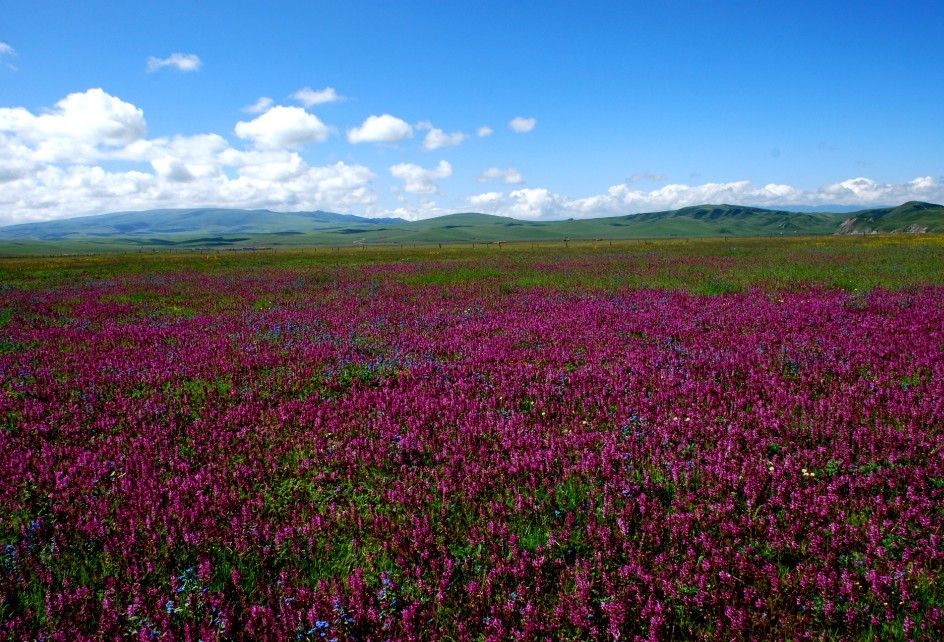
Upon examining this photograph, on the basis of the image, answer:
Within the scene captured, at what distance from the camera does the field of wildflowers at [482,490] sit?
3299mm

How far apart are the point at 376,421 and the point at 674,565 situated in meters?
4.02

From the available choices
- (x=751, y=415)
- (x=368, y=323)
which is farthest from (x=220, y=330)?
(x=751, y=415)

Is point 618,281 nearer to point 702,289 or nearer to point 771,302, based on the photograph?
point 702,289

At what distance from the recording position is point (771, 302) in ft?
50.7

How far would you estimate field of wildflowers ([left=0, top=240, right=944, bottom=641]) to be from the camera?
130 inches

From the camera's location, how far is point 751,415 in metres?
6.26

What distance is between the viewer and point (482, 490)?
4.83 meters

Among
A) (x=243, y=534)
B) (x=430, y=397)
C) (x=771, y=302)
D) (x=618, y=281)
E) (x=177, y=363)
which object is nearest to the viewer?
(x=243, y=534)

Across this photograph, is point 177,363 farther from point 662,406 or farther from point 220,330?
point 662,406

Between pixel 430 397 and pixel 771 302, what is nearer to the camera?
pixel 430 397

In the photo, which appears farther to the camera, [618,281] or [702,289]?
[618,281]

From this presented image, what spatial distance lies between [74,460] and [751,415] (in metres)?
7.98

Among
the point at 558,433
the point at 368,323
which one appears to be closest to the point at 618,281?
the point at 368,323

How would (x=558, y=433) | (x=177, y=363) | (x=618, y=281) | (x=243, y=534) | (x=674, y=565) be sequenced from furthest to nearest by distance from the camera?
(x=618, y=281) → (x=177, y=363) → (x=558, y=433) → (x=243, y=534) → (x=674, y=565)
